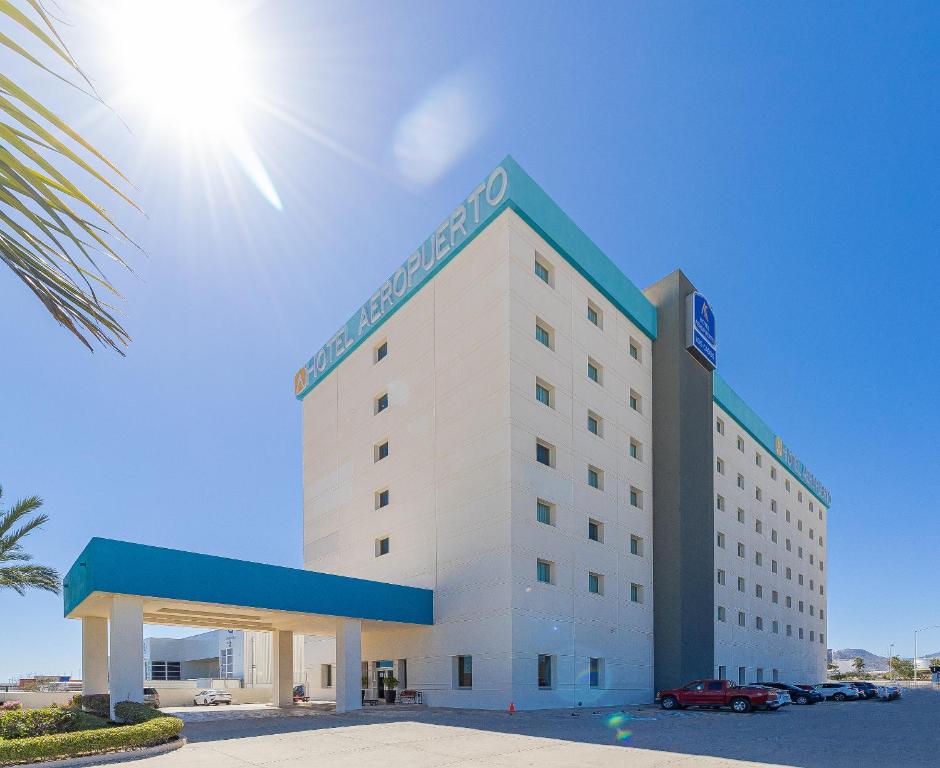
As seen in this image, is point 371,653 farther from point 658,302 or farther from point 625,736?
point 658,302

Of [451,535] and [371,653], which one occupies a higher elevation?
[451,535]

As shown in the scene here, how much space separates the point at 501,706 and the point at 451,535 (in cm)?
809

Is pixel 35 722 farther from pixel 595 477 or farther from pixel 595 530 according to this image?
pixel 595 477

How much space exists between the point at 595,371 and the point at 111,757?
29663 millimetres

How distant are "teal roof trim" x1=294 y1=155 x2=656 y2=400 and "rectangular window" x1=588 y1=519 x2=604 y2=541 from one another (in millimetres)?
12544

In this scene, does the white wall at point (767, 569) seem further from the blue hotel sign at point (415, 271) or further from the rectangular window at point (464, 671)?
the blue hotel sign at point (415, 271)

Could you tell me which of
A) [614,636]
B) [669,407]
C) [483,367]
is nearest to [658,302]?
[669,407]

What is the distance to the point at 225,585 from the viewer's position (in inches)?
1076

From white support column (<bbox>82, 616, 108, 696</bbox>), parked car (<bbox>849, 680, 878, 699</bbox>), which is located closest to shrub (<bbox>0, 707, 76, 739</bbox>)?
white support column (<bbox>82, 616, 108, 696</bbox>)

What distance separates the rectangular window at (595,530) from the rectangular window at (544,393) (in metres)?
6.59

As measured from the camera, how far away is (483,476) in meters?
34.6

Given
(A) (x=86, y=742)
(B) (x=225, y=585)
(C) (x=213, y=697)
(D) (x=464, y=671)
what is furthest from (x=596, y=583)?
(A) (x=86, y=742)

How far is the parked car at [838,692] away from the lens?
4866cm

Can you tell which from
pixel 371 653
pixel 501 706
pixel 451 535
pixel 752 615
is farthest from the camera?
pixel 752 615
